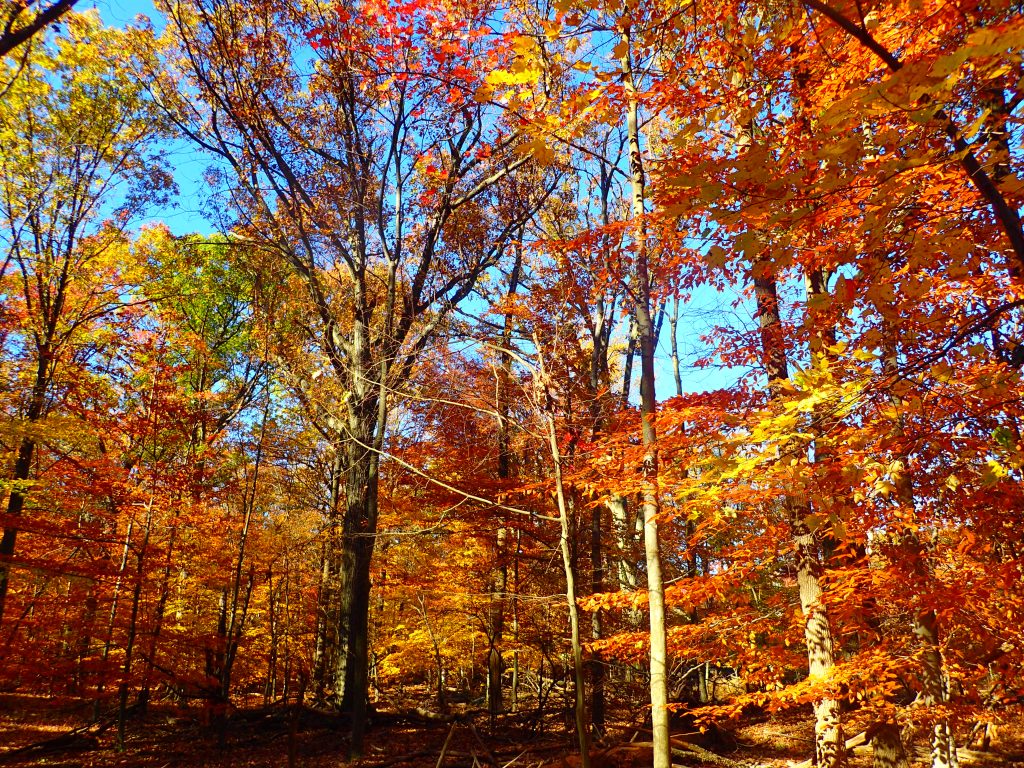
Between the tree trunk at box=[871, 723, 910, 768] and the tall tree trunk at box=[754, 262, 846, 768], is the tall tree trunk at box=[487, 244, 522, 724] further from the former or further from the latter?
the tree trunk at box=[871, 723, 910, 768]

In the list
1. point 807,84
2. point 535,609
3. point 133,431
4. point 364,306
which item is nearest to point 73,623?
point 133,431

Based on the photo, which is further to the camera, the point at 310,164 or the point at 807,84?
the point at 310,164

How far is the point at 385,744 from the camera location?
33.2ft

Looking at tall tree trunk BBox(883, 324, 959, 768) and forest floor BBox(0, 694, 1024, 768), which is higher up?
tall tree trunk BBox(883, 324, 959, 768)

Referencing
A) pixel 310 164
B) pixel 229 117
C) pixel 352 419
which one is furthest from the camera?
pixel 310 164

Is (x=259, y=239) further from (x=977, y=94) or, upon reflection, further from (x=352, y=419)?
(x=977, y=94)

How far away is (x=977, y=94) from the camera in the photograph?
305 centimetres

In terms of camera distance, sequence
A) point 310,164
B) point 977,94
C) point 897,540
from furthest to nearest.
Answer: point 310,164
point 897,540
point 977,94

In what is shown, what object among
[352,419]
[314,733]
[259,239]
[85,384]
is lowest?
[314,733]

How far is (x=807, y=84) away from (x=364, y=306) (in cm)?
731

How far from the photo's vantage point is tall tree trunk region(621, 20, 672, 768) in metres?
4.45

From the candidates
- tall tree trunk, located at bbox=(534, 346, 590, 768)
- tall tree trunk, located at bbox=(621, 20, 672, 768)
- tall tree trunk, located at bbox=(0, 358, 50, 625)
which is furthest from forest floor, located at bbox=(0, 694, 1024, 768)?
tall tree trunk, located at bbox=(534, 346, 590, 768)

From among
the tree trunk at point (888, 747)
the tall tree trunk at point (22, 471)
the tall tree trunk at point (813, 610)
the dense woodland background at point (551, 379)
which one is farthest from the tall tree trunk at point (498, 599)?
the tall tree trunk at point (22, 471)

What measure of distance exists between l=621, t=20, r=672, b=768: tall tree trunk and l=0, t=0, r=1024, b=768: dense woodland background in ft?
0.13
